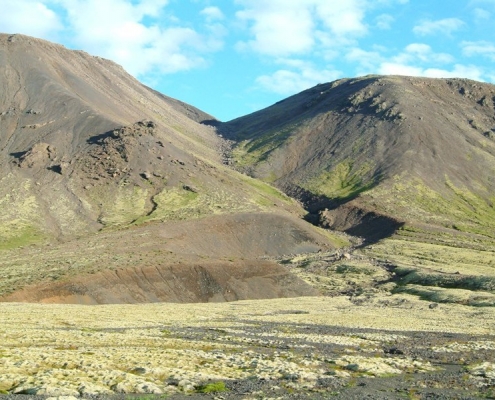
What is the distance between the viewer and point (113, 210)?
5118 inches

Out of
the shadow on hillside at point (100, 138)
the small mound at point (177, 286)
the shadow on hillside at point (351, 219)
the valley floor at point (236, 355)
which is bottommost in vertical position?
the small mound at point (177, 286)

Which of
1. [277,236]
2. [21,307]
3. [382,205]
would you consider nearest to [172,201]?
[277,236]

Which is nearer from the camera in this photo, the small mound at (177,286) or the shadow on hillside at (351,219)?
the small mound at (177,286)

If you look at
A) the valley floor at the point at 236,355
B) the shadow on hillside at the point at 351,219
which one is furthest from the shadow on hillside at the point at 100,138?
the valley floor at the point at 236,355

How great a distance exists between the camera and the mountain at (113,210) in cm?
7662

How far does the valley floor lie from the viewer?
79.5 ft

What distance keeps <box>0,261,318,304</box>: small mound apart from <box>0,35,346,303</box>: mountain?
17cm

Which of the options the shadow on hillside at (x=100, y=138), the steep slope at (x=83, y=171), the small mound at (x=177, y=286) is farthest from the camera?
the shadow on hillside at (x=100, y=138)

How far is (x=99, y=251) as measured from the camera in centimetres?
9094

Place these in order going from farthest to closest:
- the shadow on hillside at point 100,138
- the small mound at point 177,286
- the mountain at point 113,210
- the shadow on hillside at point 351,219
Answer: the shadow on hillside at point 100,138 → the shadow on hillside at point 351,219 → the mountain at point 113,210 → the small mound at point 177,286

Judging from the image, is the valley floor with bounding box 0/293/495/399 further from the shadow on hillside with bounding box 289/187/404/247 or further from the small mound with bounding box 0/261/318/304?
the shadow on hillside with bounding box 289/187/404/247

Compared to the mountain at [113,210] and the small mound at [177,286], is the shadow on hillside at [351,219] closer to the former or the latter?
the mountain at [113,210]

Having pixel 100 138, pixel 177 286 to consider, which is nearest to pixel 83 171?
pixel 100 138

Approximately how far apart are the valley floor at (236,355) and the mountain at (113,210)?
18514 mm
